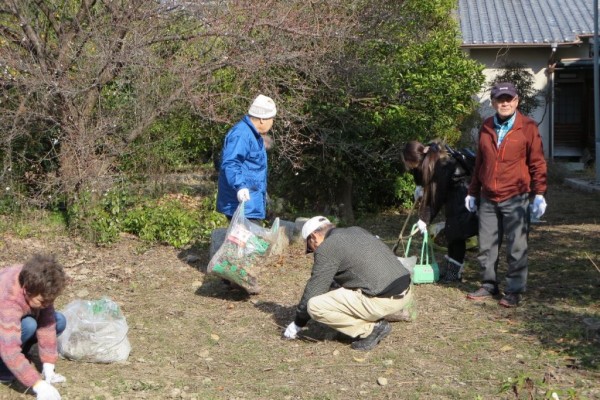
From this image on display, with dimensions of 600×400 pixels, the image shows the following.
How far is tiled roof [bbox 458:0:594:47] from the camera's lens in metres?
20.5

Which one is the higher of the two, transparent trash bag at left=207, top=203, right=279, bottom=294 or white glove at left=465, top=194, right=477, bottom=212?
white glove at left=465, top=194, right=477, bottom=212

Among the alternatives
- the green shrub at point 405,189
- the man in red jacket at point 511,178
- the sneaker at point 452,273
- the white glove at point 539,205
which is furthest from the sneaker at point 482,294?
A: the green shrub at point 405,189

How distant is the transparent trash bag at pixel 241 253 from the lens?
668cm

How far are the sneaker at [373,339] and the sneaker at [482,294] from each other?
1.36m

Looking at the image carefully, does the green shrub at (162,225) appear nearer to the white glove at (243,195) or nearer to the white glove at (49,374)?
the white glove at (243,195)

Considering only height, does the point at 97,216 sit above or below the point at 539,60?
below

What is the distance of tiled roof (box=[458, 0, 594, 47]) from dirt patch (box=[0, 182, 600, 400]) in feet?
42.4

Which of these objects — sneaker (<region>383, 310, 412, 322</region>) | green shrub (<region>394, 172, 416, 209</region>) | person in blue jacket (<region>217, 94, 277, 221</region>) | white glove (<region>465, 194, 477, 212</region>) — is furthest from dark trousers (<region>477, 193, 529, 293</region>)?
green shrub (<region>394, 172, 416, 209</region>)

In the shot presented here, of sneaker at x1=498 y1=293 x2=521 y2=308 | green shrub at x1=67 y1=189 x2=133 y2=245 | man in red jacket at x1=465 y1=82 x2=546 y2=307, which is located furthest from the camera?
green shrub at x1=67 y1=189 x2=133 y2=245

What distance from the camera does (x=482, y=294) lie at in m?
6.83

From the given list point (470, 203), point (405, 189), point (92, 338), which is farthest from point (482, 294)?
point (405, 189)

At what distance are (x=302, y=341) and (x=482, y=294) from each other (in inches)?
68.7

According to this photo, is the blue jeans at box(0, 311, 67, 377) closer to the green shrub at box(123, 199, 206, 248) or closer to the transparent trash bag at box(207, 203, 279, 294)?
the transparent trash bag at box(207, 203, 279, 294)

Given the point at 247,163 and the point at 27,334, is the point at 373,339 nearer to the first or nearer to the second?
the point at 247,163
